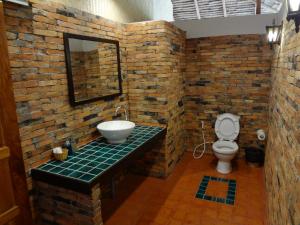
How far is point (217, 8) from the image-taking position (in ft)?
13.1

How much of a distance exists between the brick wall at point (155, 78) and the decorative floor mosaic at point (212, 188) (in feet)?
1.78

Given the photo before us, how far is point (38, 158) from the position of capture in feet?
6.43

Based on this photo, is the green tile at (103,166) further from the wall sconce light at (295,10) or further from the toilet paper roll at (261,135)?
the toilet paper roll at (261,135)

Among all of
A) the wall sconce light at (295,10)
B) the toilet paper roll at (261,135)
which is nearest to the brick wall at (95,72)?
the wall sconce light at (295,10)

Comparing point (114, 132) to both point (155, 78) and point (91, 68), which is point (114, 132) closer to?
point (91, 68)

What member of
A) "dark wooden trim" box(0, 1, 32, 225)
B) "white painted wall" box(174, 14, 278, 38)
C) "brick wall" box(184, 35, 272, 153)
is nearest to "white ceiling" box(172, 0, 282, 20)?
"white painted wall" box(174, 14, 278, 38)

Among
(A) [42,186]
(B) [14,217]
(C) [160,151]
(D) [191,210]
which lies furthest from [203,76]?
(B) [14,217]

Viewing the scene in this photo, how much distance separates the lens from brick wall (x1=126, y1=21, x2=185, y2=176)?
294cm

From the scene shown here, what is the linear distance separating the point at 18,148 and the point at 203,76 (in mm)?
2979

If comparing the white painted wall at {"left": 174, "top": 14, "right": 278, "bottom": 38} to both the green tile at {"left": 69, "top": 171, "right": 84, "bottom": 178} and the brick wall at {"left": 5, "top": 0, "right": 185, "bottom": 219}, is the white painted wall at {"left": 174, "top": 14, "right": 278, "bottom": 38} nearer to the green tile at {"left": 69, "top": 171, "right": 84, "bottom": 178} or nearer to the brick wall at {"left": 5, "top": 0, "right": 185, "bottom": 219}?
the brick wall at {"left": 5, "top": 0, "right": 185, "bottom": 219}

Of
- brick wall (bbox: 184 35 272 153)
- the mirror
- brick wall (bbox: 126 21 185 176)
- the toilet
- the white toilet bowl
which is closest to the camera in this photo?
the mirror

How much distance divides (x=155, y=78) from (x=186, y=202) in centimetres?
164

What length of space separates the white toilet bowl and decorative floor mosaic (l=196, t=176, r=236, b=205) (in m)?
0.23

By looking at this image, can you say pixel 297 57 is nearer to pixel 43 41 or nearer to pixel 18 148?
pixel 43 41
